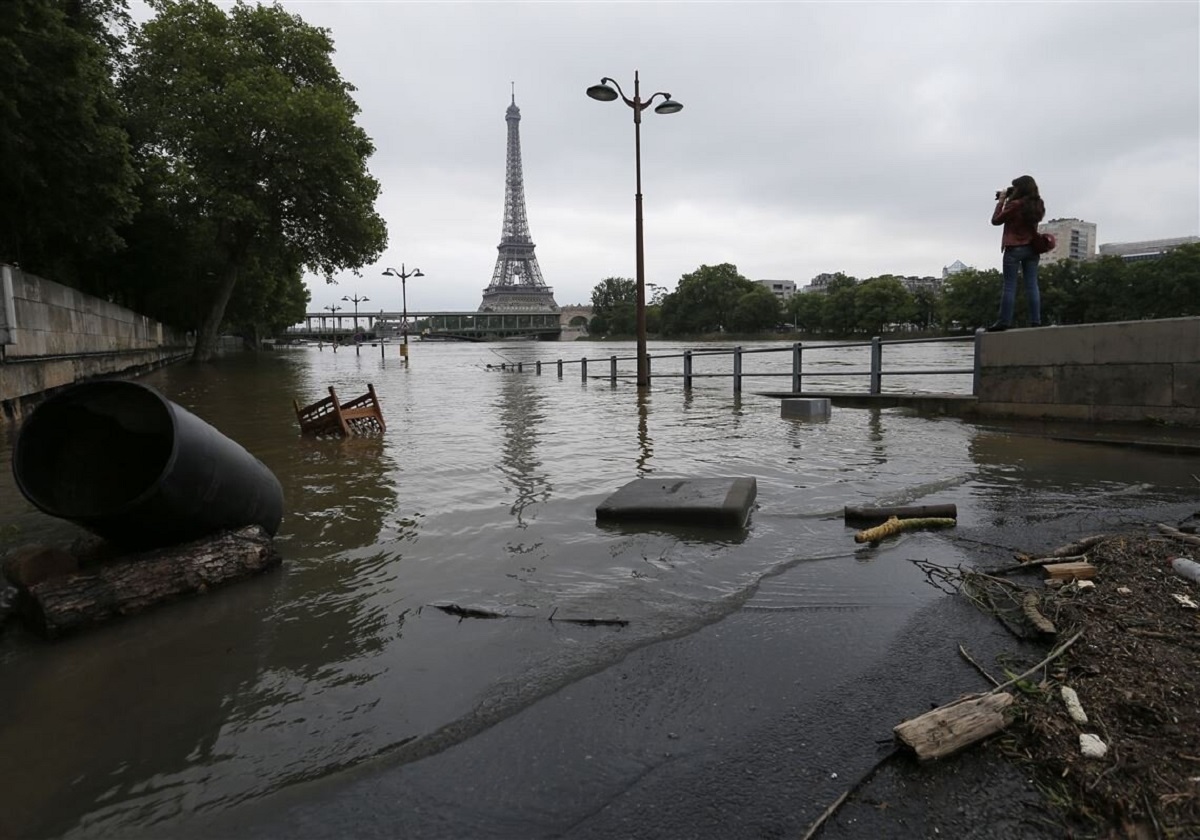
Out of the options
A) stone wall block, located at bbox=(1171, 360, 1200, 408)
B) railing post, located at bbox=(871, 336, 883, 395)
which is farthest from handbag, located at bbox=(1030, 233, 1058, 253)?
railing post, located at bbox=(871, 336, 883, 395)

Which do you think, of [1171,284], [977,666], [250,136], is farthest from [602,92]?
[1171,284]

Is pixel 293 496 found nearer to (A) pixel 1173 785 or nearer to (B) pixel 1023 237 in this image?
(A) pixel 1173 785

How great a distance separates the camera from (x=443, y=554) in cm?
469

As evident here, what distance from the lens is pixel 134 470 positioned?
14.7 ft

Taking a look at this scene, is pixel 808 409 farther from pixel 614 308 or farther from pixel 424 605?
pixel 614 308

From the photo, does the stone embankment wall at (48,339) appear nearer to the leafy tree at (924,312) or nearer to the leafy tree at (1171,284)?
the leafy tree at (1171,284)

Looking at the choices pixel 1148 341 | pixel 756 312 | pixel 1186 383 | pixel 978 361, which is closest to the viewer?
pixel 1186 383

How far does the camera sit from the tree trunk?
130ft

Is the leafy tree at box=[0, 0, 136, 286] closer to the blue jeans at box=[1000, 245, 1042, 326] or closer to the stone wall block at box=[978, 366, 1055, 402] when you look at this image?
the blue jeans at box=[1000, 245, 1042, 326]

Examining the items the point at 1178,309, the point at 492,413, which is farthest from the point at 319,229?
the point at 1178,309

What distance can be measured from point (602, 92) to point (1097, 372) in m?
12.5

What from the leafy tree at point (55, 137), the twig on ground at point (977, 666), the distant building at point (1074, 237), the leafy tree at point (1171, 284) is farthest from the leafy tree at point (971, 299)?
the twig on ground at point (977, 666)

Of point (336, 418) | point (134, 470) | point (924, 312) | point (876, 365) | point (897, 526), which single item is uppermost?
point (924, 312)

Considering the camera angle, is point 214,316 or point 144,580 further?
point 214,316
